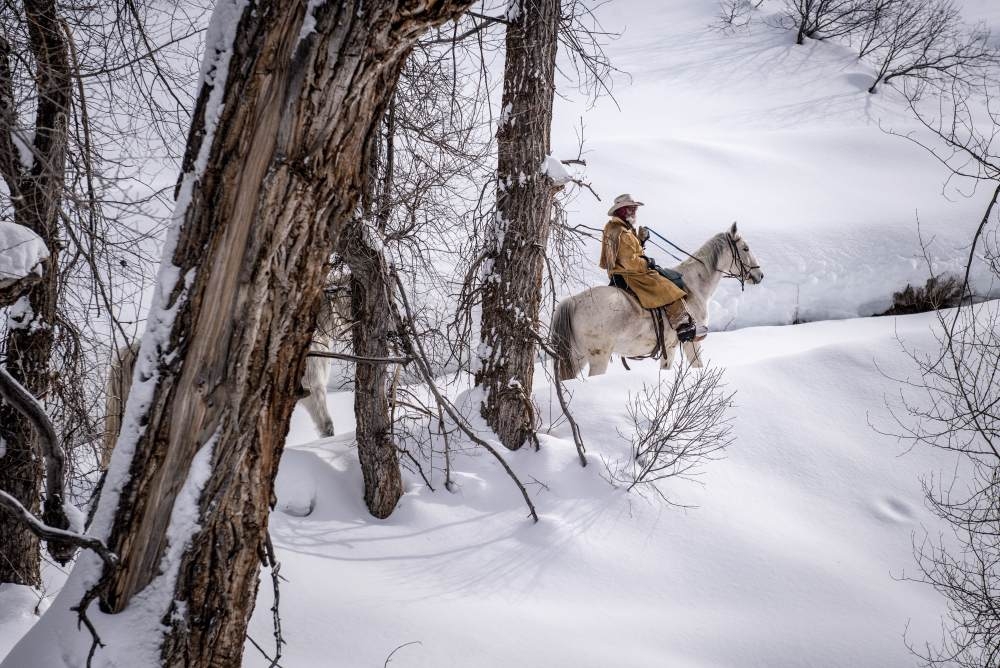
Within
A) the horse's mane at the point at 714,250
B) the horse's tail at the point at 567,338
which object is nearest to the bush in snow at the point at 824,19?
the horse's mane at the point at 714,250

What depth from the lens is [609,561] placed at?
523cm

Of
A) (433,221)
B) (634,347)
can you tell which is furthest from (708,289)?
(433,221)

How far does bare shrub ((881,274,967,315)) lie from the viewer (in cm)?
1225

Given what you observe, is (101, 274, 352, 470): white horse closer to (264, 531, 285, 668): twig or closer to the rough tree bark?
(264, 531, 285, 668): twig

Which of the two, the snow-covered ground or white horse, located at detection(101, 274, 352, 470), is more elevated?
white horse, located at detection(101, 274, 352, 470)

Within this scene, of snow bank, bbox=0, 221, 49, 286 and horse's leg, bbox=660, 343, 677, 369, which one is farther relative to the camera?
horse's leg, bbox=660, 343, 677, 369

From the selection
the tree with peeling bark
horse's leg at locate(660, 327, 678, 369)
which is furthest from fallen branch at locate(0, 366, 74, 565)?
horse's leg at locate(660, 327, 678, 369)

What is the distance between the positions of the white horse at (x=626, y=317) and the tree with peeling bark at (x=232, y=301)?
5653 millimetres

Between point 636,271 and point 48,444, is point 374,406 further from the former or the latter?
point 636,271

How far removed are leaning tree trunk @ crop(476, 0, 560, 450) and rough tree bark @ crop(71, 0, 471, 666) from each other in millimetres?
4157

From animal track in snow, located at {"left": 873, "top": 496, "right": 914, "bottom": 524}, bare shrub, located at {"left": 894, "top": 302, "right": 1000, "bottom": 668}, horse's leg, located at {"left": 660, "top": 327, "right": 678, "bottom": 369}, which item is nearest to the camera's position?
bare shrub, located at {"left": 894, "top": 302, "right": 1000, "bottom": 668}

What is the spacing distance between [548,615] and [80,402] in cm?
357

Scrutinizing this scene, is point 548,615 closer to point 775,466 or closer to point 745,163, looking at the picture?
point 775,466

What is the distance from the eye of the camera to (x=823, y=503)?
262 inches
